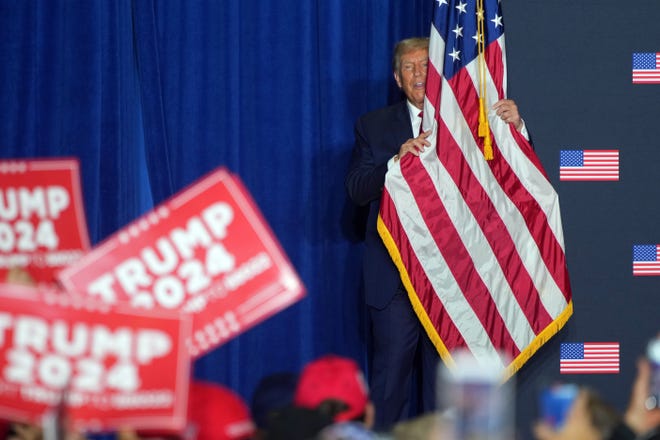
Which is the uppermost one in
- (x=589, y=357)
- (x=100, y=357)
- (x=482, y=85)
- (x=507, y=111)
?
(x=482, y=85)

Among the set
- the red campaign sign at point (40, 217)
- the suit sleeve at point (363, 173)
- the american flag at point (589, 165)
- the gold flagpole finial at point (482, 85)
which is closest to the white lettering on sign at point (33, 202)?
the red campaign sign at point (40, 217)

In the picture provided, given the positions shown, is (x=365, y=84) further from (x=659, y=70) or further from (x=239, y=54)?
(x=659, y=70)

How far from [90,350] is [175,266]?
1.11 ft

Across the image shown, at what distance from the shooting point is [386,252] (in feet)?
16.9

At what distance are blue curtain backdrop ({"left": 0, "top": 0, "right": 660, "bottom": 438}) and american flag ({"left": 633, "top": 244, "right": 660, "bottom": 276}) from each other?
36 mm

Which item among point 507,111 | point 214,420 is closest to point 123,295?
point 214,420

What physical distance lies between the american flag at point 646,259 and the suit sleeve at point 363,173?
Result: 1414 millimetres

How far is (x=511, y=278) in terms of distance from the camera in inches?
202

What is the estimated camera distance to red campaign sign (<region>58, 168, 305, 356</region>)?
9.48ft

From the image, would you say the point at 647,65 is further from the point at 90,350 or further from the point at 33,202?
the point at 90,350

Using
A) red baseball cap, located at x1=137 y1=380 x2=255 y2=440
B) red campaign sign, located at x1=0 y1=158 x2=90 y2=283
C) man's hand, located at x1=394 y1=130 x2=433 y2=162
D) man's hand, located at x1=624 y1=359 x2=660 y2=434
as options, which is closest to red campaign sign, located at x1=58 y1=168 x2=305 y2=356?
red baseball cap, located at x1=137 y1=380 x2=255 y2=440

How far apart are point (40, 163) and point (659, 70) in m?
3.47

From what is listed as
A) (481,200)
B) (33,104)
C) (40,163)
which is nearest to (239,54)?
(33,104)

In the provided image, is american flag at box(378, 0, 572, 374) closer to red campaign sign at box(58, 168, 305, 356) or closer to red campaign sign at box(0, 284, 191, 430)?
red campaign sign at box(58, 168, 305, 356)
